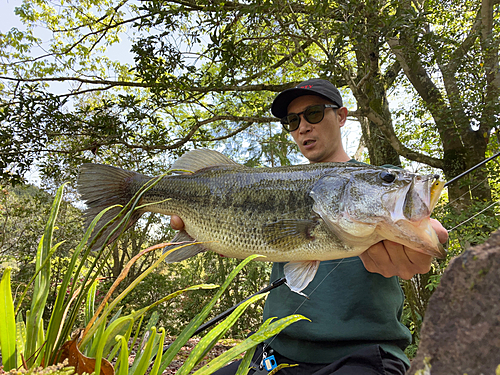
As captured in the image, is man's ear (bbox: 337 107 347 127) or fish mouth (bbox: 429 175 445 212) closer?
fish mouth (bbox: 429 175 445 212)

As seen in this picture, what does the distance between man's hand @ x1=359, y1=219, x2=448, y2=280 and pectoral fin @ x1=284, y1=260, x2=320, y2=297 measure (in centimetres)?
29

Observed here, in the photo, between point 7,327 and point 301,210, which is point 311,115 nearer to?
point 301,210

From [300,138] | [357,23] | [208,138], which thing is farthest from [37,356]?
[208,138]

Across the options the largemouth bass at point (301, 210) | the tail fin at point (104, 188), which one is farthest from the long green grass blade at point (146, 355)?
the tail fin at point (104, 188)

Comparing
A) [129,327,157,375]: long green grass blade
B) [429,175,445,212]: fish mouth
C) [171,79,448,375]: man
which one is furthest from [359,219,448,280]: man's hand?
[129,327,157,375]: long green grass blade

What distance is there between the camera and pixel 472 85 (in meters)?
4.65

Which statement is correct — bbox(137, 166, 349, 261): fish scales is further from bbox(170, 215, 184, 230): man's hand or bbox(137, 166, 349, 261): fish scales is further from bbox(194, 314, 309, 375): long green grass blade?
bbox(194, 314, 309, 375): long green grass blade

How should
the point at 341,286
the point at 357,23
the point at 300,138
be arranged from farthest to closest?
the point at 357,23
the point at 300,138
the point at 341,286

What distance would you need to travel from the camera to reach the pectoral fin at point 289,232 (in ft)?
4.76

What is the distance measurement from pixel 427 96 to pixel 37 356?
23.2 feet

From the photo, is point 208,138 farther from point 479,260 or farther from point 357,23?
point 479,260

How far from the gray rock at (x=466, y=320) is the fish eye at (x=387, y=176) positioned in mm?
961

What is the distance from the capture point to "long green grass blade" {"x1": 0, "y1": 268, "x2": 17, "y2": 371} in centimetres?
63

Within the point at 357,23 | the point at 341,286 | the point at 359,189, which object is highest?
the point at 357,23
